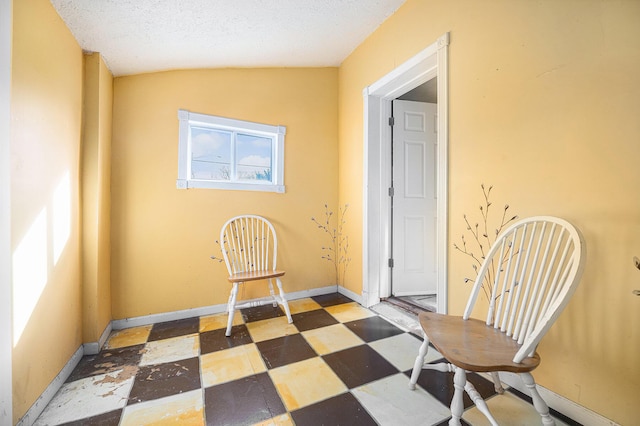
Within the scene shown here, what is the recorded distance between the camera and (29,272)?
1.13m

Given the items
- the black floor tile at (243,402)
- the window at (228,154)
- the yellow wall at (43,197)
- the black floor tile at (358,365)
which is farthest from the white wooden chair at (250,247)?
the yellow wall at (43,197)

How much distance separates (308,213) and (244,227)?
710 mm

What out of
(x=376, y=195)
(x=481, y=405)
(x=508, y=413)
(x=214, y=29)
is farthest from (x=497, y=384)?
(x=214, y=29)

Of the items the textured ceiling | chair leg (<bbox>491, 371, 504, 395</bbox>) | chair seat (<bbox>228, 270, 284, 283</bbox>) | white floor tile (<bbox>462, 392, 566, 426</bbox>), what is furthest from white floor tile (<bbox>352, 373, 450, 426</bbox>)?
the textured ceiling

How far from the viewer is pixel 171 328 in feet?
6.58

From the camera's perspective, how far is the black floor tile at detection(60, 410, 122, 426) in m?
1.12

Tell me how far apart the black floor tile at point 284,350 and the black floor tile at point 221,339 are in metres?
0.16

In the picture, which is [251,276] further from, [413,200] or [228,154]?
[413,200]

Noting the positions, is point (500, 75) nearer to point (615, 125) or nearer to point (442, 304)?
point (615, 125)

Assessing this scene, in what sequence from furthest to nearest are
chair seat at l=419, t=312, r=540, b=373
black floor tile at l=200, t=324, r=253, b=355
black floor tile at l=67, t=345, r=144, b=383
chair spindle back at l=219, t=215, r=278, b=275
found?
chair spindle back at l=219, t=215, r=278, b=275, black floor tile at l=200, t=324, r=253, b=355, black floor tile at l=67, t=345, r=144, b=383, chair seat at l=419, t=312, r=540, b=373

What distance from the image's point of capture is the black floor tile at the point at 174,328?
1896 millimetres

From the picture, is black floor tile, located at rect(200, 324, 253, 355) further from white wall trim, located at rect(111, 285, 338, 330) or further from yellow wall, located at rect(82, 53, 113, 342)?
yellow wall, located at rect(82, 53, 113, 342)

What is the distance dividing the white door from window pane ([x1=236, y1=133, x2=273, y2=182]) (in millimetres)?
1311

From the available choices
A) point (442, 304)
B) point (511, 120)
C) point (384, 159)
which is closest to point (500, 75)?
point (511, 120)
